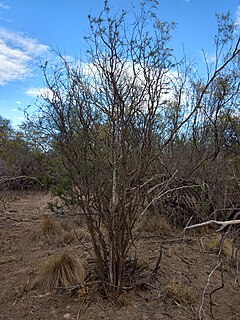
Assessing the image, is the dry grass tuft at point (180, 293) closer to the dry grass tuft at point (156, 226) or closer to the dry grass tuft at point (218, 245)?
the dry grass tuft at point (218, 245)

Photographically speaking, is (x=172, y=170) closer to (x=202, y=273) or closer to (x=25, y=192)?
(x=202, y=273)

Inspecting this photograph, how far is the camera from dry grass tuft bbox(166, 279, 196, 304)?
3084 mm

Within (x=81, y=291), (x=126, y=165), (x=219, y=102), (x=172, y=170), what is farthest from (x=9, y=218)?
(x=219, y=102)

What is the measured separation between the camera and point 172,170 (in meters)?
5.73

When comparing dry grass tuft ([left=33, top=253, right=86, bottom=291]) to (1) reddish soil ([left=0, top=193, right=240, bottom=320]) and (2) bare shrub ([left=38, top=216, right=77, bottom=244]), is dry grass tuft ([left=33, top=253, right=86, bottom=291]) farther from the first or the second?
(2) bare shrub ([left=38, top=216, right=77, bottom=244])

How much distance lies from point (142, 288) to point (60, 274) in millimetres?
860

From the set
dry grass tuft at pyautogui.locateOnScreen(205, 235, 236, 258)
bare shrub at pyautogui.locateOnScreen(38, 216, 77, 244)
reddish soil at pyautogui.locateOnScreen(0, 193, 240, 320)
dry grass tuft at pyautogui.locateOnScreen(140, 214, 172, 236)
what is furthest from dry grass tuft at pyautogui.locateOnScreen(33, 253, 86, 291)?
dry grass tuft at pyautogui.locateOnScreen(140, 214, 172, 236)

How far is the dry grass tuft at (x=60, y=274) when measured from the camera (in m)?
3.23

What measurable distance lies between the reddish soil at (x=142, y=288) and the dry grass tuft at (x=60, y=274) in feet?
0.26

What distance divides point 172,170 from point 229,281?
2388 mm

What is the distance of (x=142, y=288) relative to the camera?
324cm

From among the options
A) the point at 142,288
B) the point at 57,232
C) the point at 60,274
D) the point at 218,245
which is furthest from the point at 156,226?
the point at 60,274

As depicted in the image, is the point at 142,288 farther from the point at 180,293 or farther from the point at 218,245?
the point at 218,245

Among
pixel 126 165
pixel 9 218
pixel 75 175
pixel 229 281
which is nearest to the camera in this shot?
pixel 126 165
